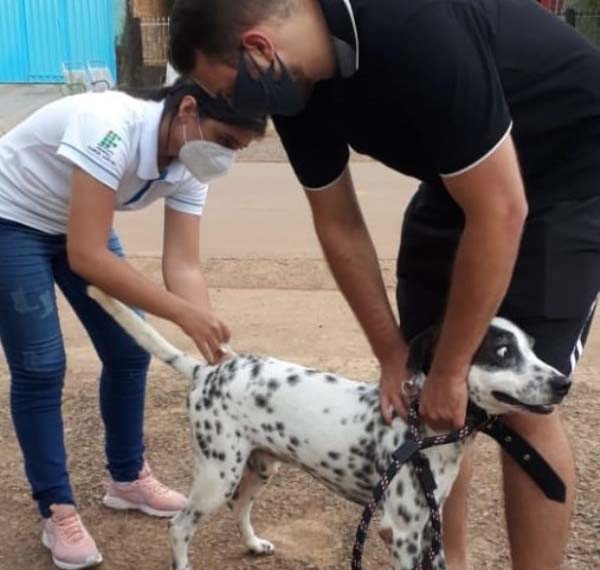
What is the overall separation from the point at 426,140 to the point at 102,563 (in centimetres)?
211

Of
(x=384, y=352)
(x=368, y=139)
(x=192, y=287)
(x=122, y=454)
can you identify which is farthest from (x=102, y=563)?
(x=368, y=139)

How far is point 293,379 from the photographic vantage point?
126 inches

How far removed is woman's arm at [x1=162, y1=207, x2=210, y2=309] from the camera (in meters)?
3.61

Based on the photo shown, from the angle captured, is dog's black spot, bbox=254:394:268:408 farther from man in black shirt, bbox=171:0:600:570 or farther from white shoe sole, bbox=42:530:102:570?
white shoe sole, bbox=42:530:102:570

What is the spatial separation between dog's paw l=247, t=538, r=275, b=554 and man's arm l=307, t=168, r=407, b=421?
96cm

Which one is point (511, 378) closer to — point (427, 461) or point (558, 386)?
point (558, 386)

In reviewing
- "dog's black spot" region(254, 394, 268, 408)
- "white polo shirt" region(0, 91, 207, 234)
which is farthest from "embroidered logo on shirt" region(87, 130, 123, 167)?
"dog's black spot" region(254, 394, 268, 408)

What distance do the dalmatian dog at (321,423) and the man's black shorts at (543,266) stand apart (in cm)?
9

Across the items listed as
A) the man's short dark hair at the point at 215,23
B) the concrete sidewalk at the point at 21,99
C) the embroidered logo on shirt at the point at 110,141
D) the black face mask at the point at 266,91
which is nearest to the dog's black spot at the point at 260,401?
the embroidered logo on shirt at the point at 110,141

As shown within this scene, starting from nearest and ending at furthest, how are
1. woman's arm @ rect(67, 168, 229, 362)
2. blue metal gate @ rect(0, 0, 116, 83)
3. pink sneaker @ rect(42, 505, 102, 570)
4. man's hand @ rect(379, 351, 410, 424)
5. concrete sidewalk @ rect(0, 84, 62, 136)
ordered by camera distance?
man's hand @ rect(379, 351, 410, 424) < woman's arm @ rect(67, 168, 229, 362) < pink sneaker @ rect(42, 505, 102, 570) < concrete sidewalk @ rect(0, 84, 62, 136) < blue metal gate @ rect(0, 0, 116, 83)

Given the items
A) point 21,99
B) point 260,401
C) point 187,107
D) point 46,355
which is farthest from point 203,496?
point 21,99

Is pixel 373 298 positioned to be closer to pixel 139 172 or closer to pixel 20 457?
pixel 139 172

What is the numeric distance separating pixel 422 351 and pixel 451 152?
782 millimetres

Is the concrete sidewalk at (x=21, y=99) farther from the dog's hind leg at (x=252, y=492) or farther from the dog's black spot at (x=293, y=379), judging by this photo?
the dog's black spot at (x=293, y=379)
